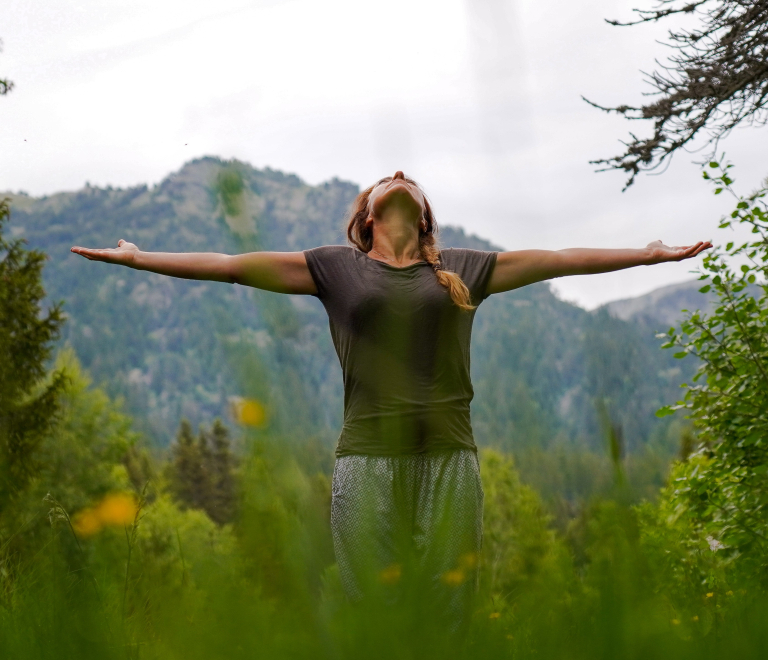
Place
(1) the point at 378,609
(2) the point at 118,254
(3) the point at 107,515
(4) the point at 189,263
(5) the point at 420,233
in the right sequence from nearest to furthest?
1. (1) the point at 378,609
2. (3) the point at 107,515
3. (2) the point at 118,254
4. (4) the point at 189,263
5. (5) the point at 420,233

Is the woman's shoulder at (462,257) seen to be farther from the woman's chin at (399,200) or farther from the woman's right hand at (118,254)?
the woman's right hand at (118,254)

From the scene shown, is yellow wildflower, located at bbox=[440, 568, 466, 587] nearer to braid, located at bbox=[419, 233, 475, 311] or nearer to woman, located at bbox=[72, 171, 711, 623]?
woman, located at bbox=[72, 171, 711, 623]

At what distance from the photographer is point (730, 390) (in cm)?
480

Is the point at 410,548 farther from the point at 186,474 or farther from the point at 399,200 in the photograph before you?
the point at 399,200

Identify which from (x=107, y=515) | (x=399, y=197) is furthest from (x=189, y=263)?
(x=107, y=515)

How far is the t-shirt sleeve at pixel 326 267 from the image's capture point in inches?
113

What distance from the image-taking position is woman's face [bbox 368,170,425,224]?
9.75ft

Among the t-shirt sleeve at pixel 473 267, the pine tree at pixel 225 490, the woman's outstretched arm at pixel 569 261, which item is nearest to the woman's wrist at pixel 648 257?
the woman's outstretched arm at pixel 569 261

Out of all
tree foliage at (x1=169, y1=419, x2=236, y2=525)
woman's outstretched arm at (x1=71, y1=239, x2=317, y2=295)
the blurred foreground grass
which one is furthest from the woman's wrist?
the blurred foreground grass

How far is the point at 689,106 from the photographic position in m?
5.64

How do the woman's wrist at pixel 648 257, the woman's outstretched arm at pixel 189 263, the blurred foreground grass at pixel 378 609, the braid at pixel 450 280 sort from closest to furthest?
the blurred foreground grass at pixel 378 609 → the woman's outstretched arm at pixel 189 263 → the braid at pixel 450 280 → the woman's wrist at pixel 648 257

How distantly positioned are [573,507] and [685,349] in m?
4.35

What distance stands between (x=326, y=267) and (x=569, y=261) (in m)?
0.95

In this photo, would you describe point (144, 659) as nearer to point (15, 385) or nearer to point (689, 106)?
point (15, 385)
